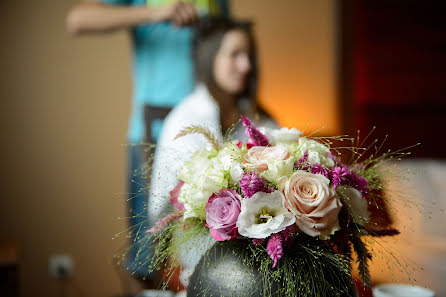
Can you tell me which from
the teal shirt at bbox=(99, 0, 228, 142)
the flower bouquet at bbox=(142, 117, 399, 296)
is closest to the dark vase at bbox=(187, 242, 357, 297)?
the flower bouquet at bbox=(142, 117, 399, 296)

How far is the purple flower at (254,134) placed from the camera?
0.77 meters

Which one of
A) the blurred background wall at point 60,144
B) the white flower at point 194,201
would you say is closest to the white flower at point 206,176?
the white flower at point 194,201

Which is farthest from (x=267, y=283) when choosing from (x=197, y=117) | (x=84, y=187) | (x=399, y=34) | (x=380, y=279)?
(x=399, y=34)

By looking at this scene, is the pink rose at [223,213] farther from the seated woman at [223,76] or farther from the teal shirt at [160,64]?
the teal shirt at [160,64]

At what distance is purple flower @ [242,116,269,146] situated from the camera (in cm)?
77

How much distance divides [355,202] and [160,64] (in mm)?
1600

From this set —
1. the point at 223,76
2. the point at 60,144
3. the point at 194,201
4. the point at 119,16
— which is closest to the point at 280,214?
the point at 194,201

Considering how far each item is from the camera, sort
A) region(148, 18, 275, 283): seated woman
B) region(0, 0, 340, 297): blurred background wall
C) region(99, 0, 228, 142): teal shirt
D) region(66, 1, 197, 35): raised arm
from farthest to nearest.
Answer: region(0, 0, 340, 297): blurred background wall < region(99, 0, 228, 142): teal shirt < region(66, 1, 197, 35): raised arm < region(148, 18, 275, 283): seated woman

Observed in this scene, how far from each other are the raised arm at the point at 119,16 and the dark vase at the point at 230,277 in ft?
4.99

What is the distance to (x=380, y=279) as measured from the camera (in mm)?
1139

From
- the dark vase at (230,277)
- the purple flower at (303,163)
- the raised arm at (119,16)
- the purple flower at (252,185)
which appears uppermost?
the raised arm at (119,16)

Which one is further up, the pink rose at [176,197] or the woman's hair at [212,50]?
the woman's hair at [212,50]

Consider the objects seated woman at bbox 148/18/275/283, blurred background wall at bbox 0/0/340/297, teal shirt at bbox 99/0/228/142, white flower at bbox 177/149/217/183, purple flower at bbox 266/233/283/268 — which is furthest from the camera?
blurred background wall at bbox 0/0/340/297

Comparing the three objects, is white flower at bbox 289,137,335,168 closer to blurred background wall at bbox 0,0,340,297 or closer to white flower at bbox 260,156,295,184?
white flower at bbox 260,156,295,184
